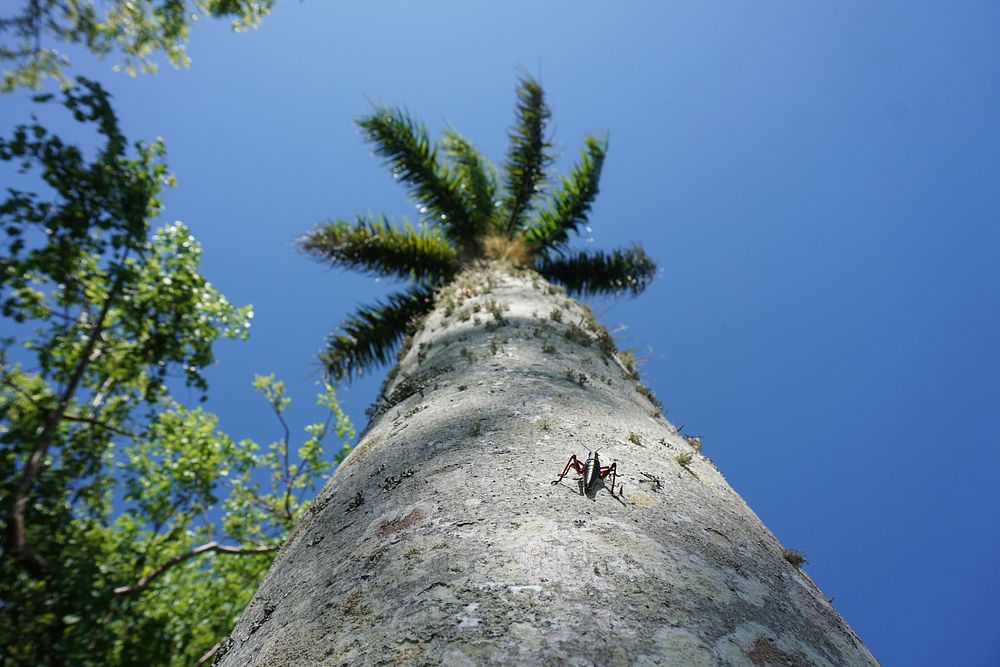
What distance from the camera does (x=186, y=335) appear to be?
8.70 m

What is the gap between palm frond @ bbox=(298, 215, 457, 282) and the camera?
8016mm

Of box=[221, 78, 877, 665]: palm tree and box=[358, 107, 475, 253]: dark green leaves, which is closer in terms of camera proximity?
box=[221, 78, 877, 665]: palm tree

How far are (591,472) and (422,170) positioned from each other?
7.32 metres

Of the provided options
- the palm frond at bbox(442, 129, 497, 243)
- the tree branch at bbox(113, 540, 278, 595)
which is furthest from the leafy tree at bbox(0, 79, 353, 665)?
the palm frond at bbox(442, 129, 497, 243)

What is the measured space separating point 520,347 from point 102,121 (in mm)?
6861

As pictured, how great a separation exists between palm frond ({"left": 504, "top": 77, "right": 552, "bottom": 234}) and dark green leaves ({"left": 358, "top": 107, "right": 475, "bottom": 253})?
0.81 metres

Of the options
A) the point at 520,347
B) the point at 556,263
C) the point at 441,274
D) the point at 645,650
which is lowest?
the point at 645,650

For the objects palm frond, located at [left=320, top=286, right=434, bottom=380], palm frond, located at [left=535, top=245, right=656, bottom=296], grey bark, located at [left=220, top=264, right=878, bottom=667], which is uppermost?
palm frond, located at [left=535, top=245, right=656, bottom=296]

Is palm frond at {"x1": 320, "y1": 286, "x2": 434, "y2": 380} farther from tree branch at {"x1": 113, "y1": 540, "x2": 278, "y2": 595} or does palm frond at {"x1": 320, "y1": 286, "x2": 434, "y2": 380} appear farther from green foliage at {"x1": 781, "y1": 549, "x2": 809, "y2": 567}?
green foliage at {"x1": 781, "y1": 549, "x2": 809, "y2": 567}

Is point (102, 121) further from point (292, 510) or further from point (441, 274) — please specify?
point (292, 510)

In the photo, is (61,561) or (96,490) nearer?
(61,561)

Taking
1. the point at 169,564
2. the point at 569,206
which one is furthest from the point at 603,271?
the point at 169,564

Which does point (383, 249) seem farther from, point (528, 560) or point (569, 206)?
point (528, 560)

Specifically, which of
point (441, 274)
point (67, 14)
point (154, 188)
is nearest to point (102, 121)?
point (154, 188)
